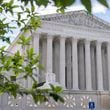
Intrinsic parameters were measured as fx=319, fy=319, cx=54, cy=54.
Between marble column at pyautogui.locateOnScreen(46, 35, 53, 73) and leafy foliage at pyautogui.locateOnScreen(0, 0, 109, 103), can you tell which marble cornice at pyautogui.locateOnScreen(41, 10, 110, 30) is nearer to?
marble column at pyautogui.locateOnScreen(46, 35, 53, 73)

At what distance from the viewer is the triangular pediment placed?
134 feet

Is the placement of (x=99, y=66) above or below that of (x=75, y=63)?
below

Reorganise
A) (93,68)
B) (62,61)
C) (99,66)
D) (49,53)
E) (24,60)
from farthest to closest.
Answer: (93,68)
(99,66)
(62,61)
(49,53)
(24,60)

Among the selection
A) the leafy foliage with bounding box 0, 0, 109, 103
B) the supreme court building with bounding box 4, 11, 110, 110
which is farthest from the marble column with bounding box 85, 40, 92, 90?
the leafy foliage with bounding box 0, 0, 109, 103

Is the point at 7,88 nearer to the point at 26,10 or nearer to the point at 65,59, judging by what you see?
the point at 26,10

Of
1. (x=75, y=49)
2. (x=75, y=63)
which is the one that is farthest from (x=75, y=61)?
(x=75, y=49)

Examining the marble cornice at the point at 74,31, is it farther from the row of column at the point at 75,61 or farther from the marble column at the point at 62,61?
the marble column at the point at 62,61

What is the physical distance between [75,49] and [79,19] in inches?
175

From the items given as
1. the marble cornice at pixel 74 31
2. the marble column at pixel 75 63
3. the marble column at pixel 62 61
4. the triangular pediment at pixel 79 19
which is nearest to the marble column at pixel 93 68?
the marble cornice at pixel 74 31

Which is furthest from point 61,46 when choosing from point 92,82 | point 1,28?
point 1,28

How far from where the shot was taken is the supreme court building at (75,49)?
3962 centimetres

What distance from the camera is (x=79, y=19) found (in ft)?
140

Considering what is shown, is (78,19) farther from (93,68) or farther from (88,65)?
(93,68)

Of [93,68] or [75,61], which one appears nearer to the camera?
[75,61]
